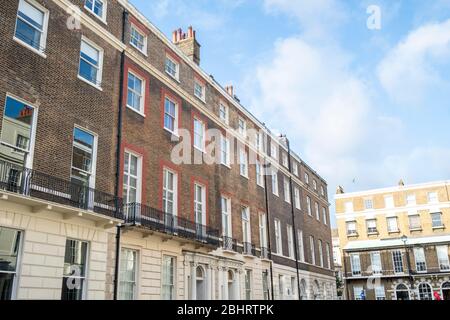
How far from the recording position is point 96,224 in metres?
15.0

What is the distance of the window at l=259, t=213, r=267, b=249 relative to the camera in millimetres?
28906

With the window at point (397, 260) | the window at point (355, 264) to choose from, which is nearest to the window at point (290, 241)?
the window at point (397, 260)

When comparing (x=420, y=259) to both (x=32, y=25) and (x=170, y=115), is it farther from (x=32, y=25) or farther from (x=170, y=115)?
(x=32, y=25)

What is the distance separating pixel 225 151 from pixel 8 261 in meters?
16.1

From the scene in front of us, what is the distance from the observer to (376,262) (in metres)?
57.4

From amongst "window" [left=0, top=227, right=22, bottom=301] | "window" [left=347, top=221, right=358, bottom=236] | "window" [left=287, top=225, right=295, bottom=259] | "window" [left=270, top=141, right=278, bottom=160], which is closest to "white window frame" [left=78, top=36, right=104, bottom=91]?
"window" [left=0, top=227, right=22, bottom=301]

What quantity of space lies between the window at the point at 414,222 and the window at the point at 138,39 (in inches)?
2015

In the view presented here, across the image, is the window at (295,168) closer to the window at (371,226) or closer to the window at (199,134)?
the window at (199,134)

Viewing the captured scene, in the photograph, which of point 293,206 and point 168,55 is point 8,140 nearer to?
point 168,55

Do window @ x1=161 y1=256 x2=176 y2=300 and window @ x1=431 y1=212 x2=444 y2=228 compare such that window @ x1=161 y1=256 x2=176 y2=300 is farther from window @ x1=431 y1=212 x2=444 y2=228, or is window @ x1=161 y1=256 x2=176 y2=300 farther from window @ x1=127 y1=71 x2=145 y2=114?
window @ x1=431 y1=212 x2=444 y2=228

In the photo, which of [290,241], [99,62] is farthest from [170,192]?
[290,241]

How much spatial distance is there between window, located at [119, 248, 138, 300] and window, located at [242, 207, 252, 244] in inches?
422

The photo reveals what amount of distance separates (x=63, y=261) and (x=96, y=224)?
1789 millimetres

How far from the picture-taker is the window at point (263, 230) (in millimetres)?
28906
